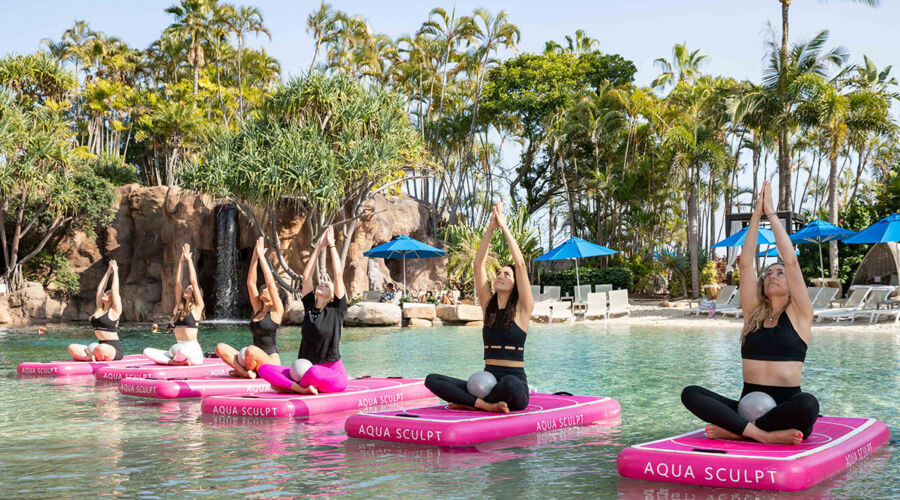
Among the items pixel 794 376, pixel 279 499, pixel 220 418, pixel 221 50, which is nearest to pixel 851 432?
pixel 794 376

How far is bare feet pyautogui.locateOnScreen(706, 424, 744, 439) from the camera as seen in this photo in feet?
19.4

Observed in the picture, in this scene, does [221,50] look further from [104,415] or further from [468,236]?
[104,415]

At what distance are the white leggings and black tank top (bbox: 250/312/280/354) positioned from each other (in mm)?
1706

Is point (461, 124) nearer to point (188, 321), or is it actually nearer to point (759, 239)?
point (759, 239)

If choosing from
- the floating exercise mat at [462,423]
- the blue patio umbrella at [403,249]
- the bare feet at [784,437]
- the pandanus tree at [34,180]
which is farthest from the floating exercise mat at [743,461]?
the pandanus tree at [34,180]

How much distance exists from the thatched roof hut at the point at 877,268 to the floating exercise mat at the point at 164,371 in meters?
20.4

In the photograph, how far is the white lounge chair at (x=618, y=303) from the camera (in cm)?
2523

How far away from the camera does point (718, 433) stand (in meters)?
5.97

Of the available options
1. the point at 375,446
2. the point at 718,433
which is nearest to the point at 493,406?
the point at 375,446

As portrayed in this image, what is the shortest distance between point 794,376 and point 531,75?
3436 cm

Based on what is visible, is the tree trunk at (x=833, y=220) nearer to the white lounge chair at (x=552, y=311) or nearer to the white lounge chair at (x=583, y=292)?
the white lounge chair at (x=583, y=292)

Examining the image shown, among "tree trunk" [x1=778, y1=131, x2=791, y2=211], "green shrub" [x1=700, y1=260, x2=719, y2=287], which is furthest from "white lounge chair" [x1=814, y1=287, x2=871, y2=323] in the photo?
"green shrub" [x1=700, y1=260, x2=719, y2=287]

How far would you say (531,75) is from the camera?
128ft

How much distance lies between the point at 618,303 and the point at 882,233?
7421mm
